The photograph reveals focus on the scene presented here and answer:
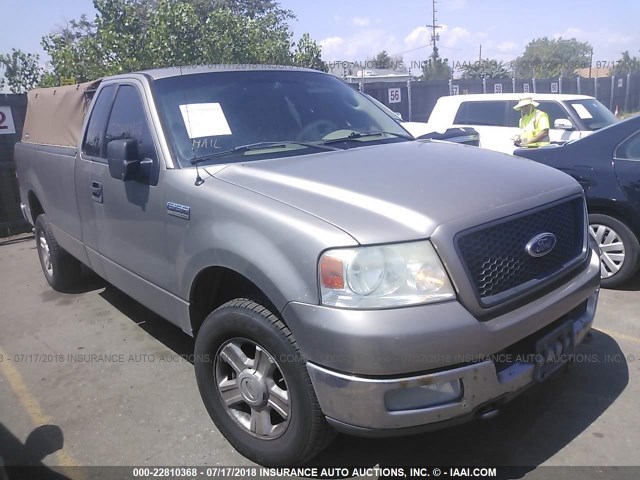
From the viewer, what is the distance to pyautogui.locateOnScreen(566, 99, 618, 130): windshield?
30.4 feet

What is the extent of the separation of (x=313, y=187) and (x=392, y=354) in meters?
0.90

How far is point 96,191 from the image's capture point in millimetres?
4137

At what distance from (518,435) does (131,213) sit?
2.61 m

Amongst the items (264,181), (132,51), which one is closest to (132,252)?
(264,181)

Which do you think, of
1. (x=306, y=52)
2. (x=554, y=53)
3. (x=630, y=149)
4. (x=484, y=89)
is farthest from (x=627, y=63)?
(x=630, y=149)

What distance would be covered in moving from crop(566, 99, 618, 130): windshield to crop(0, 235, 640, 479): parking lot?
515 centimetres

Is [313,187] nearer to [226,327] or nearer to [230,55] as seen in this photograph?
[226,327]

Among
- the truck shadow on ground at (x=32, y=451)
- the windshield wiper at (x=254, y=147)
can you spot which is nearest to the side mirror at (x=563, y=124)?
the windshield wiper at (x=254, y=147)

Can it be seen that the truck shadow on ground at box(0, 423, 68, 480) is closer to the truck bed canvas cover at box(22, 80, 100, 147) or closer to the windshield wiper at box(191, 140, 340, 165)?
the windshield wiper at box(191, 140, 340, 165)

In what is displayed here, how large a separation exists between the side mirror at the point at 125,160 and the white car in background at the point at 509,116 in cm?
696

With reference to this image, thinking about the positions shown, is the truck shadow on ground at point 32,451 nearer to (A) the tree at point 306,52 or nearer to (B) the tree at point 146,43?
(B) the tree at point 146,43

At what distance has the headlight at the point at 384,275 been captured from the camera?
7.64 feet

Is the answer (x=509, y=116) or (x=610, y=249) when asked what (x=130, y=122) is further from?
(x=509, y=116)

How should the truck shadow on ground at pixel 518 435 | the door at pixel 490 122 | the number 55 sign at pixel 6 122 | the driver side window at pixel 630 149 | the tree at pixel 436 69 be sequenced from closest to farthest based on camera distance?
the truck shadow on ground at pixel 518 435
the driver side window at pixel 630 149
the number 55 sign at pixel 6 122
the door at pixel 490 122
the tree at pixel 436 69
